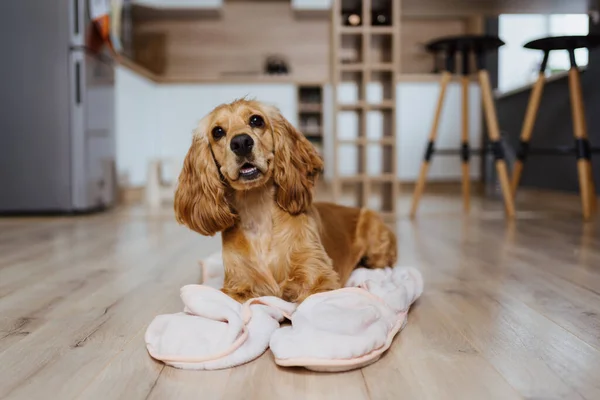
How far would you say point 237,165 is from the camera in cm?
124

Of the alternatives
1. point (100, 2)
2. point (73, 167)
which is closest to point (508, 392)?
point (73, 167)

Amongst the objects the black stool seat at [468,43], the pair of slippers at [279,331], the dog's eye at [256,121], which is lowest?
the pair of slippers at [279,331]

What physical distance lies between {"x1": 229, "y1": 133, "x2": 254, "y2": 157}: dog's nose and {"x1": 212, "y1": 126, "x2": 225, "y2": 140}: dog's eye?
0.22 feet

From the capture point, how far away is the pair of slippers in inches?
37.9

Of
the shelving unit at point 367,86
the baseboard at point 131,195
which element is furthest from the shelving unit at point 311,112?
the shelving unit at point 367,86

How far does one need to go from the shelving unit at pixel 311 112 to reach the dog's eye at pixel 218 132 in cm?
424

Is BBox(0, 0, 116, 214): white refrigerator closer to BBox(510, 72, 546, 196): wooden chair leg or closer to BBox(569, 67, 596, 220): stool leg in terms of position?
BBox(510, 72, 546, 196): wooden chair leg

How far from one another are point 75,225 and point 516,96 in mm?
4066

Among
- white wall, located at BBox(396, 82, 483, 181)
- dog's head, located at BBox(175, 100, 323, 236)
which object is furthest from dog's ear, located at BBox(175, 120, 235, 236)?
white wall, located at BBox(396, 82, 483, 181)

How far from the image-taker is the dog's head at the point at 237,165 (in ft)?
4.11

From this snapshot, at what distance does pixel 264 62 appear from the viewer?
605 cm

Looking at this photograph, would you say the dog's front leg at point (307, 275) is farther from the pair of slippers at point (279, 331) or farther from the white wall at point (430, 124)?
the white wall at point (430, 124)

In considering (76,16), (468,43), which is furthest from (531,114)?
(76,16)

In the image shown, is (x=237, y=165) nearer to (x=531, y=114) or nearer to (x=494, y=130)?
(x=494, y=130)
